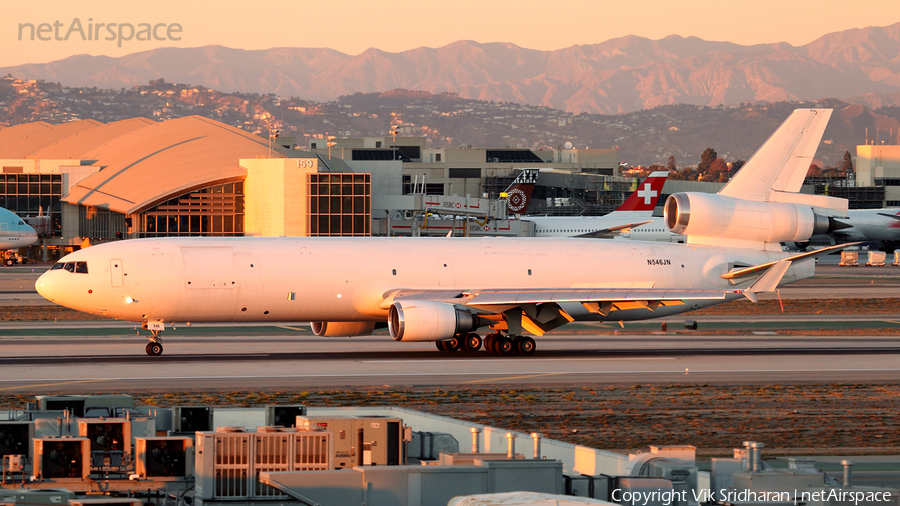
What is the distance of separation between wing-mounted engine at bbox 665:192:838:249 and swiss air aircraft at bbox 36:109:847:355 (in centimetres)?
5

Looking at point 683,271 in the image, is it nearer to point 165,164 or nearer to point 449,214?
point 449,214

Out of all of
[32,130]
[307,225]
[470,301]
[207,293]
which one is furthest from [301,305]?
[32,130]

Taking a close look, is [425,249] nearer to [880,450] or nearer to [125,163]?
[880,450]

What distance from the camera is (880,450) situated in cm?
2314

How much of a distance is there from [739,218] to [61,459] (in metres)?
38.8

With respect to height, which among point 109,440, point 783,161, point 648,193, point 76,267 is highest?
point 648,193

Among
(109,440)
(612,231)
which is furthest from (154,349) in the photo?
(612,231)

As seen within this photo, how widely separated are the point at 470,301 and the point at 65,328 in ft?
77.3

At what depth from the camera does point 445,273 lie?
4400 centimetres

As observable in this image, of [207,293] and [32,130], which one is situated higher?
[32,130]

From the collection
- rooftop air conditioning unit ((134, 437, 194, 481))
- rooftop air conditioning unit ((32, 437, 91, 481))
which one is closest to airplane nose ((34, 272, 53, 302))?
rooftop air conditioning unit ((134, 437, 194, 481))

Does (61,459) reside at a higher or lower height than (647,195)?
lower

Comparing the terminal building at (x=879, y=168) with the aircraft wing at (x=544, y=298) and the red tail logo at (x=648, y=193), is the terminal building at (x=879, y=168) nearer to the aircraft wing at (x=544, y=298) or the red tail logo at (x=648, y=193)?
the red tail logo at (x=648, y=193)

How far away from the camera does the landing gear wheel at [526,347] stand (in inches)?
1705
